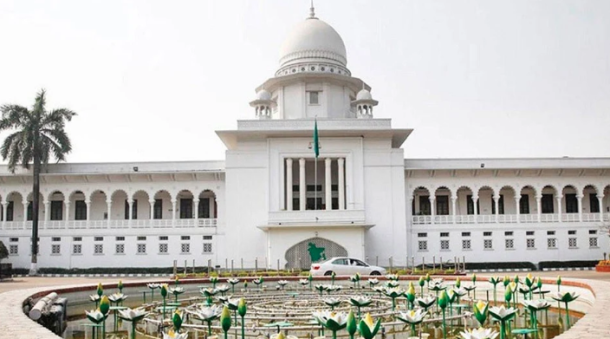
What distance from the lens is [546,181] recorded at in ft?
136

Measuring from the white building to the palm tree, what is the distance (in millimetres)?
1768

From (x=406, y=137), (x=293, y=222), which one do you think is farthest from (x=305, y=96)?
(x=293, y=222)

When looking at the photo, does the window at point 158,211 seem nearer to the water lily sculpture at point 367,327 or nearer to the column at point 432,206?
the column at point 432,206

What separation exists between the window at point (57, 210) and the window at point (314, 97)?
17733 mm

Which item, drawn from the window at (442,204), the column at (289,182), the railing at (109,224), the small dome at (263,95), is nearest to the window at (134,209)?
the railing at (109,224)

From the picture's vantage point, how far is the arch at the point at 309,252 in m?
36.7

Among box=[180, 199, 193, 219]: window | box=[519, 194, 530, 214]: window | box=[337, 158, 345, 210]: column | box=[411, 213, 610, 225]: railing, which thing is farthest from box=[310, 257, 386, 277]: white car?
box=[519, 194, 530, 214]: window

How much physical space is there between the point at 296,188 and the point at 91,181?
12.9 meters

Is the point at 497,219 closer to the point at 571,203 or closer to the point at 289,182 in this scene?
the point at 571,203

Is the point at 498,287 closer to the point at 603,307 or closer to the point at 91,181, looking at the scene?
the point at 603,307

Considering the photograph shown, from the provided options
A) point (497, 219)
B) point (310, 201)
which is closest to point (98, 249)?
point (310, 201)

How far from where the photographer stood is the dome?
44.4 metres

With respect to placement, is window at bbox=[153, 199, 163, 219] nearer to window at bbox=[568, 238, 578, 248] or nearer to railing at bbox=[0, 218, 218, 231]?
railing at bbox=[0, 218, 218, 231]

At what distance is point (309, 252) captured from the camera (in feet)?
120
